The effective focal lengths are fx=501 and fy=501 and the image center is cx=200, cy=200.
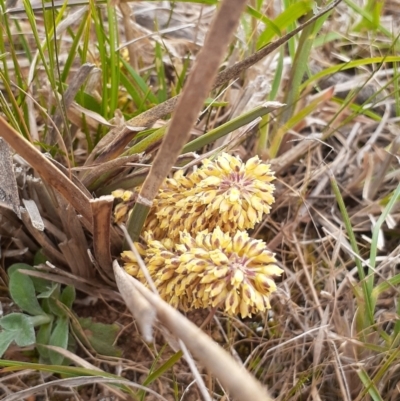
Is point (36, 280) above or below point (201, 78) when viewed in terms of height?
below

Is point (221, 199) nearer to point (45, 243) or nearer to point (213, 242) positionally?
point (213, 242)

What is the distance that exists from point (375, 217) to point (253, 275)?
2.38 feet

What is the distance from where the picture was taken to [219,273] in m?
0.75

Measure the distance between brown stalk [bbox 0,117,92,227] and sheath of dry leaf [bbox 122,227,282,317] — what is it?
177mm

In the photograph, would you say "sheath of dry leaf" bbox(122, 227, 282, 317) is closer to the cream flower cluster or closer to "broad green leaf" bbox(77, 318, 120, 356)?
the cream flower cluster

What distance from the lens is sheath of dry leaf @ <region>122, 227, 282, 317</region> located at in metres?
0.75

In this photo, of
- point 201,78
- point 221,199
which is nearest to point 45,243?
point 221,199

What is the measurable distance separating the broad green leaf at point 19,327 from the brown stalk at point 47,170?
0.25 m

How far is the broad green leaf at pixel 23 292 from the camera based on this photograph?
1070 mm

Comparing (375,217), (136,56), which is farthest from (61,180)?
(375,217)

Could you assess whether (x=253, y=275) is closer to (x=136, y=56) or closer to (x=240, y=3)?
(x=240, y=3)

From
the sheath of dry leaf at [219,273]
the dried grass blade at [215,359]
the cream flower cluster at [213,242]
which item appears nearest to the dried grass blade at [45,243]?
the cream flower cluster at [213,242]

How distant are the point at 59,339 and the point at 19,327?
85 millimetres

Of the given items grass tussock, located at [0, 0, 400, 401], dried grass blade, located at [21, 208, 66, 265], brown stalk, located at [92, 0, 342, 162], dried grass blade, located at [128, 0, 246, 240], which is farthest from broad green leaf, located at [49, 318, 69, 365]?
dried grass blade, located at [128, 0, 246, 240]
